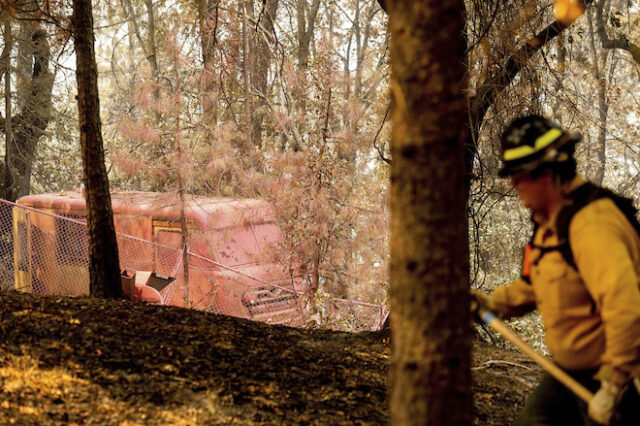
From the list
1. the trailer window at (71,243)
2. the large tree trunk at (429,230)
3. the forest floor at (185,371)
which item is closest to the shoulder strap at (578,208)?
the large tree trunk at (429,230)

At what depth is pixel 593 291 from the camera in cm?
203

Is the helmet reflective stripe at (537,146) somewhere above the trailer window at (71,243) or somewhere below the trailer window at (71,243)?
above

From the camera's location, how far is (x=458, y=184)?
2135 mm

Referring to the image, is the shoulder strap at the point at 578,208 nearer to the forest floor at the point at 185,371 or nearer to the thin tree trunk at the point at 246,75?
the forest floor at the point at 185,371

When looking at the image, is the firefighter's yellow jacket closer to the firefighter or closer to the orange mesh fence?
the firefighter

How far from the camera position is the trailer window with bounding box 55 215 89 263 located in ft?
40.7

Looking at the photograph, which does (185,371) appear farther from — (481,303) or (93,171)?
(93,171)

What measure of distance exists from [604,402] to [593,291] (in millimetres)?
419

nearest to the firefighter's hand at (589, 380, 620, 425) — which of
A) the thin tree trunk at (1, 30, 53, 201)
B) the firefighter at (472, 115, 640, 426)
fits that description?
the firefighter at (472, 115, 640, 426)

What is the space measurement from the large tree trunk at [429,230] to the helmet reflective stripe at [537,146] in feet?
0.87

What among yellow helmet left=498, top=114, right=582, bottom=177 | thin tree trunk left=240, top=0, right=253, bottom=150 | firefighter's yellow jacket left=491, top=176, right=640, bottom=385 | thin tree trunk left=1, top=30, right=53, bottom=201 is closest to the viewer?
firefighter's yellow jacket left=491, top=176, right=640, bottom=385

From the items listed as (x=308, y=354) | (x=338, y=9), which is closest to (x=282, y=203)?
(x=308, y=354)

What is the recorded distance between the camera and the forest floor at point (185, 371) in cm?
326

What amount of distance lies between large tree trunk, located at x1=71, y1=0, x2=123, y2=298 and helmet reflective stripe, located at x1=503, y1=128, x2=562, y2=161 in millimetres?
4827
